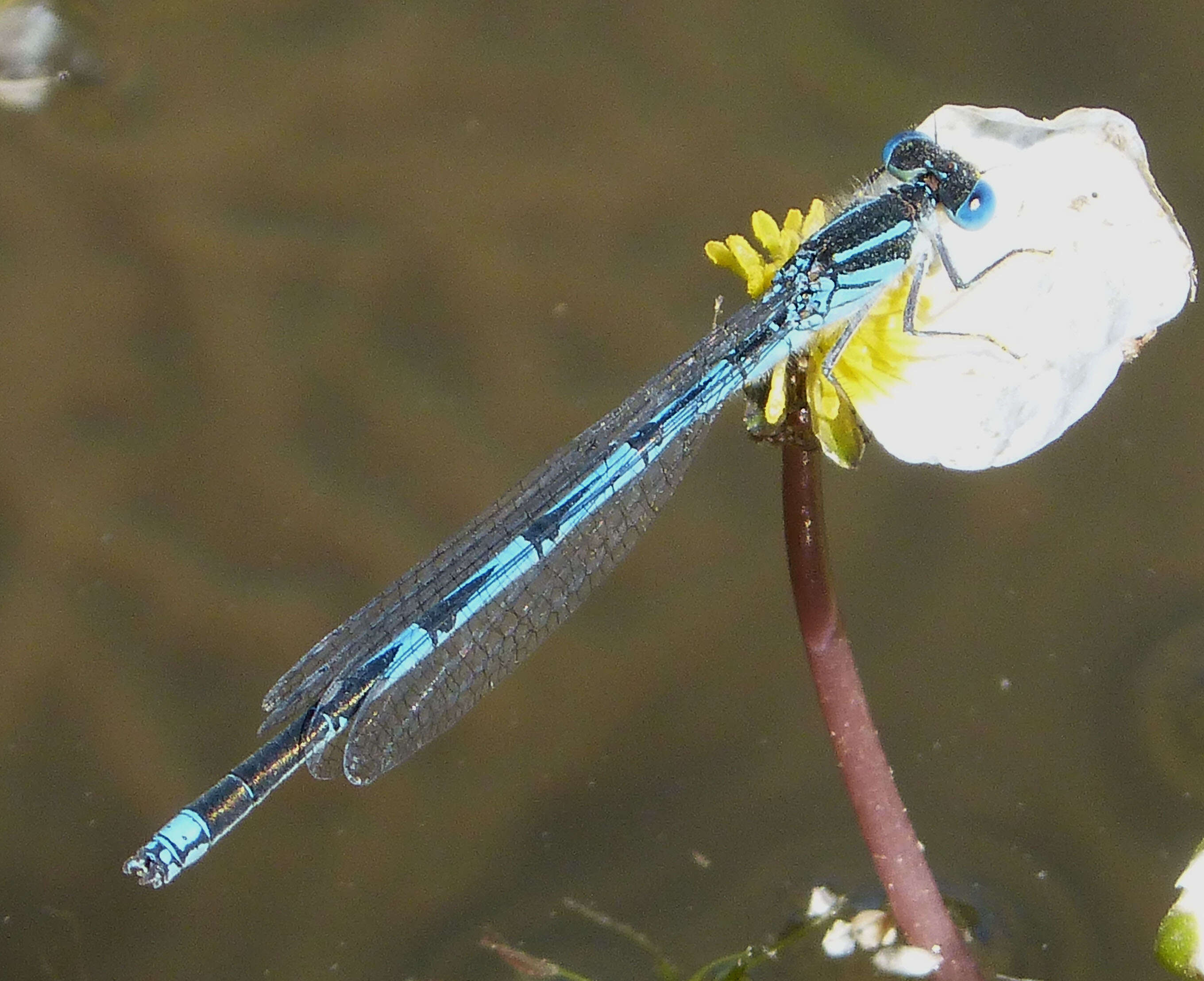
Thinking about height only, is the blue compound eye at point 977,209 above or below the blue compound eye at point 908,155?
below

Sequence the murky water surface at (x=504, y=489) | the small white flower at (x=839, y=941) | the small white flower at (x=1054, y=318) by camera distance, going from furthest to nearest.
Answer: the murky water surface at (x=504, y=489) < the small white flower at (x=839, y=941) < the small white flower at (x=1054, y=318)

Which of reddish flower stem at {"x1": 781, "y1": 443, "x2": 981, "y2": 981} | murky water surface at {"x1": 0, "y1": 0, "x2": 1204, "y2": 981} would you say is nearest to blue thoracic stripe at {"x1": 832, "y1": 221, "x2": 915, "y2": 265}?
reddish flower stem at {"x1": 781, "y1": 443, "x2": 981, "y2": 981}

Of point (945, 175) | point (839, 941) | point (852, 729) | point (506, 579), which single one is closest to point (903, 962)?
point (839, 941)

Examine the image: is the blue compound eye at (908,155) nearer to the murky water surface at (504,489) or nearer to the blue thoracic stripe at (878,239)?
the blue thoracic stripe at (878,239)

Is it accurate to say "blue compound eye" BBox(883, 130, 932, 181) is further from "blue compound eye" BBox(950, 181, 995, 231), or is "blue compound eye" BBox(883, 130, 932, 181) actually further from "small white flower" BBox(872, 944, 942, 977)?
"small white flower" BBox(872, 944, 942, 977)

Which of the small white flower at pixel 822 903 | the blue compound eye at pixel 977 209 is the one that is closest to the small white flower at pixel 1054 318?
the blue compound eye at pixel 977 209

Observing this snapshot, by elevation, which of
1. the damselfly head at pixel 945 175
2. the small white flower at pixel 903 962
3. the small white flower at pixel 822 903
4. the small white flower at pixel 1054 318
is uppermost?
the damselfly head at pixel 945 175

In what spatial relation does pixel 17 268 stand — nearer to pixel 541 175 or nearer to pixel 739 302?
pixel 541 175
